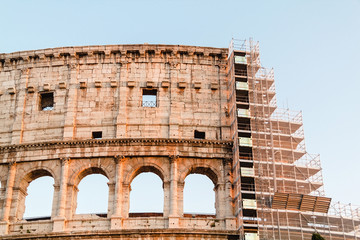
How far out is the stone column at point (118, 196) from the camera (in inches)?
1221

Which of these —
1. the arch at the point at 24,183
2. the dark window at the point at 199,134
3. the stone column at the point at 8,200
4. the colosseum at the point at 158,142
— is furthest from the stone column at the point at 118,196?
the stone column at the point at 8,200

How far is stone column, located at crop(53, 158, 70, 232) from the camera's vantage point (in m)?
31.1

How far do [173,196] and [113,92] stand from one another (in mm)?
7271

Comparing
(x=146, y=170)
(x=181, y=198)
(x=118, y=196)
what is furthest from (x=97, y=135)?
(x=181, y=198)

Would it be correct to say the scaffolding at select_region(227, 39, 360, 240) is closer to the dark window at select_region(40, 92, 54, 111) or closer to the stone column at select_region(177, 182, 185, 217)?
the stone column at select_region(177, 182, 185, 217)

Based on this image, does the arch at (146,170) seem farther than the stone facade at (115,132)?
Yes

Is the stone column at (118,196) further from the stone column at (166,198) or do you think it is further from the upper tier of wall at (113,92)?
the stone column at (166,198)

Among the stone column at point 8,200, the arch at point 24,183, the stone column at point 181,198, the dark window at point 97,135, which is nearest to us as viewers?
the stone column at point 8,200

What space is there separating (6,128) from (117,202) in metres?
8.30

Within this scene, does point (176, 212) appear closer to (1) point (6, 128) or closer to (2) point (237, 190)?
(2) point (237, 190)

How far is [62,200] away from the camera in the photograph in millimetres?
31875

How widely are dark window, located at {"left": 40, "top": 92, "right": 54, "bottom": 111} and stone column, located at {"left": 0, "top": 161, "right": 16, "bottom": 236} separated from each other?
164 inches

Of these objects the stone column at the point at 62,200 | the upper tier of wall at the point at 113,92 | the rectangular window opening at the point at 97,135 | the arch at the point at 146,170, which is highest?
the upper tier of wall at the point at 113,92

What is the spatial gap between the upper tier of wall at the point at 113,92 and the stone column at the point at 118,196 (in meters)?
1.55
